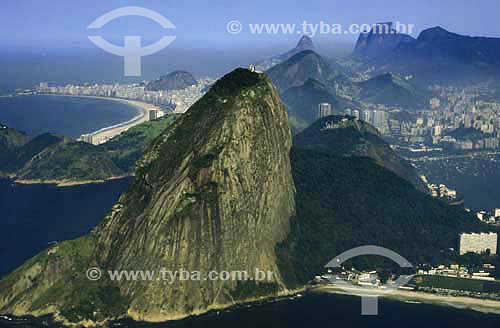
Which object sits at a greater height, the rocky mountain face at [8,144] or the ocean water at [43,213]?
the rocky mountain face at [8,144]

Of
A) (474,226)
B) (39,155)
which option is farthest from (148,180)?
(39,155)

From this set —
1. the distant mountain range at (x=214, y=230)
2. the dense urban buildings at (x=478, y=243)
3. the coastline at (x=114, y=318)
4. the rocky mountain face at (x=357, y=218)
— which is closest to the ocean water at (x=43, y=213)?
the coastline at (x=114, y=318)

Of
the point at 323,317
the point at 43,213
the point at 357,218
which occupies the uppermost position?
the point at 43,213

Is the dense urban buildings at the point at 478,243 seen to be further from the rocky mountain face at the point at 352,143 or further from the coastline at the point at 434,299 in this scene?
the rocky mountain face at the point at 352,143

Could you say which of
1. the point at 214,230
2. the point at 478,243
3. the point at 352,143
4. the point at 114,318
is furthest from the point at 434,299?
the point at 352,143

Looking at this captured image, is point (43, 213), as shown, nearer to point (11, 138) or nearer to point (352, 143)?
point (11, 138)

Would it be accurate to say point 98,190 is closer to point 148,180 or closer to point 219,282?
point 148,180

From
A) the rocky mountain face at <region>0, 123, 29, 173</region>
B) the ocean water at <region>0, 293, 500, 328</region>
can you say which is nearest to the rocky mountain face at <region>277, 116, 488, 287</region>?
the ocean water at <region>0, 293, 500, 328</region>
